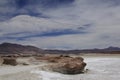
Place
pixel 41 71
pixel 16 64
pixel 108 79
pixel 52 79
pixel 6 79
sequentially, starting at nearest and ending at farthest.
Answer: pixel 6 79 < pixel 52 79 < pixel 108 79 < pixel 41 71 < pixel 16 64

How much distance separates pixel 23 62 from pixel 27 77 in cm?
1072

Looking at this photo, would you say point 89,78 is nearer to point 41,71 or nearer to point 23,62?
point 41,71

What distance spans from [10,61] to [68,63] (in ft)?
27.0

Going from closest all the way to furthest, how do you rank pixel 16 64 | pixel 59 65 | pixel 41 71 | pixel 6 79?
pixel 6 79, pixel 41 71, pixel 59 65, pixel 16 64

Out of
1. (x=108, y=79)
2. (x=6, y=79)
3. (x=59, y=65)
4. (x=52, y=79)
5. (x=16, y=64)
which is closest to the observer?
(x=6, y=79)

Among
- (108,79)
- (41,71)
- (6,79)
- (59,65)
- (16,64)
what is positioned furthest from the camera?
(16,64)

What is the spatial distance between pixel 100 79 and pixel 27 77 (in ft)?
18.0

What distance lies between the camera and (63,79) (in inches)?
710

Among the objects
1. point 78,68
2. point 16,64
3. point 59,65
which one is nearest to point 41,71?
point 59,65

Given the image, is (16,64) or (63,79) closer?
(63,79)

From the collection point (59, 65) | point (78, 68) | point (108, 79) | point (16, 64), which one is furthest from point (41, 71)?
point (16, 64)

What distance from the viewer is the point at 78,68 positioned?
22.1m

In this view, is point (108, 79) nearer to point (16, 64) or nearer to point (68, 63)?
point (68, 63)

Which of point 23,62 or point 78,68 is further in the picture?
point 23,62
